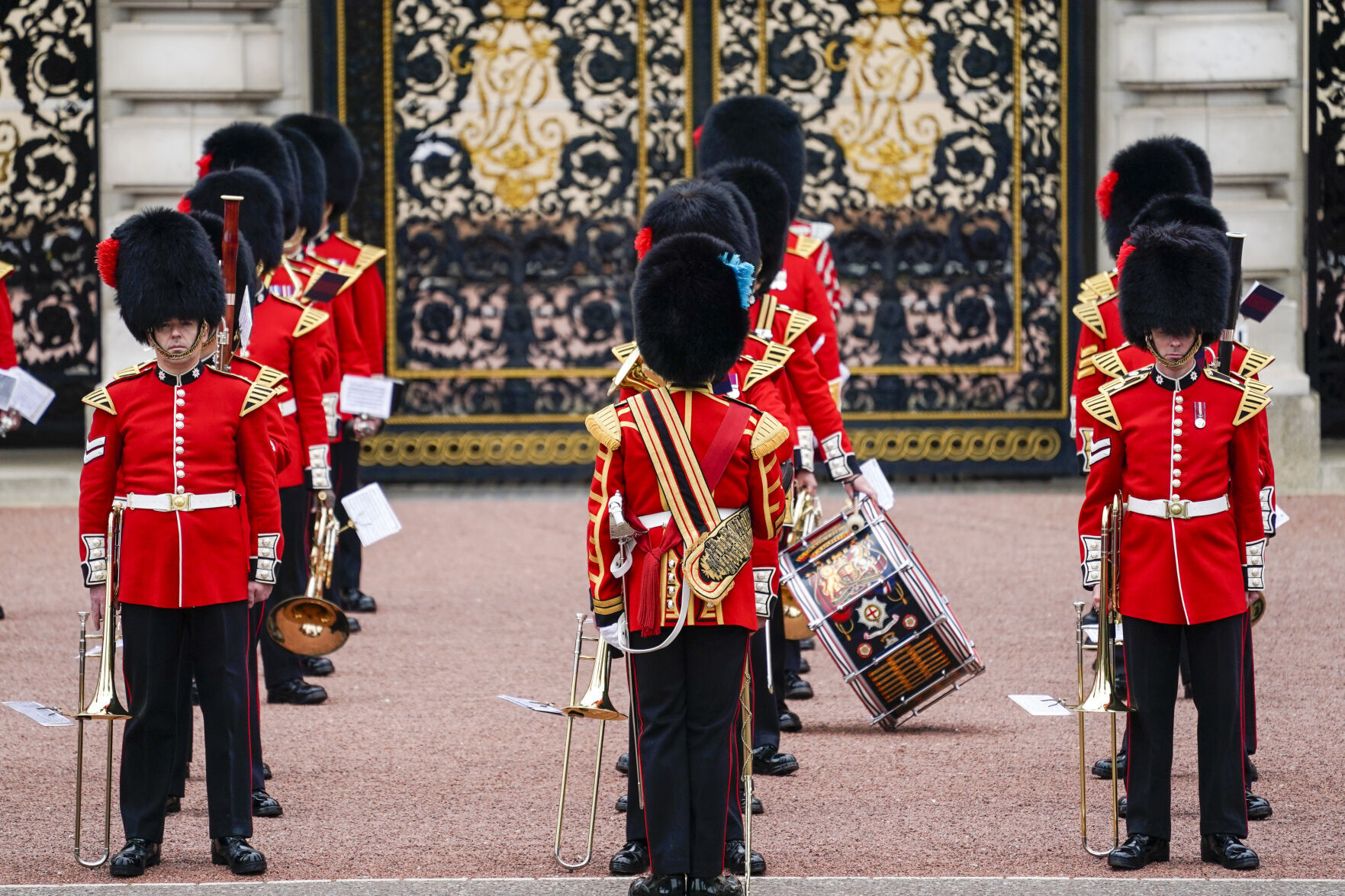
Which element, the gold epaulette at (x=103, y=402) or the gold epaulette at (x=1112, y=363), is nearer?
the gold epaulette at (x=103, y=402)

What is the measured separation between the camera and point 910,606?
5938 millimetres

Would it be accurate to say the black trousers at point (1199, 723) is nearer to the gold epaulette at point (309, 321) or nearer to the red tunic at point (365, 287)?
the gold epaulette at point (309, 321)

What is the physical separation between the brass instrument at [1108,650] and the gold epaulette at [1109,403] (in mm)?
191

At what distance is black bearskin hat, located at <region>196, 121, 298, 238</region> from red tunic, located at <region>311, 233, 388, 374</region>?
57 cm

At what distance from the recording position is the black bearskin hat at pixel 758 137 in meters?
7.21

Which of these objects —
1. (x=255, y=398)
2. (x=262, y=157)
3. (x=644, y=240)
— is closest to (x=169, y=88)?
(x=262, y=157)

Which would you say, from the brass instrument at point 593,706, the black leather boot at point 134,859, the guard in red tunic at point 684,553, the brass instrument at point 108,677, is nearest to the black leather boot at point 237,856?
the black leather boot at point 134,859

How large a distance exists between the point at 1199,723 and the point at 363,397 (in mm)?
3906

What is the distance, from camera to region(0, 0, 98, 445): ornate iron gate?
11.2 meters

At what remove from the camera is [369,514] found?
708 centimetres

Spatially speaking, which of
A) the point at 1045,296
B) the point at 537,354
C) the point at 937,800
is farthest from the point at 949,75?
the point at 937,800

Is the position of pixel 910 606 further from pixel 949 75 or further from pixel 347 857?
pixel 949 75

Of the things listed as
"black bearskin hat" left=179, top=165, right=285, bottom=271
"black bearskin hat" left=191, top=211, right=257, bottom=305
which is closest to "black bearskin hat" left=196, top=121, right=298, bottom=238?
"black bearskin hat" left=179, top=165, right=285, bottom=271

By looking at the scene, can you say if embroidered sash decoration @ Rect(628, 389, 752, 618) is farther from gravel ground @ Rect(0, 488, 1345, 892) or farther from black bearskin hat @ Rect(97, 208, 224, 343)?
black bearskin hat @ Rect(97, 208, 224, 343)
